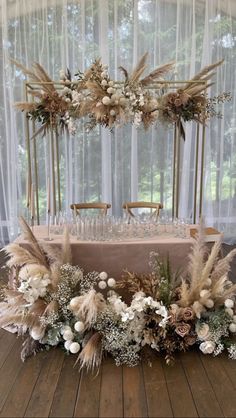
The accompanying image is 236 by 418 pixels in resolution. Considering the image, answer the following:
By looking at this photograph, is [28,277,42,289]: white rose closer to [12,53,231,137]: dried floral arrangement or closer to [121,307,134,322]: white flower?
[121,307,134,322]: white flower

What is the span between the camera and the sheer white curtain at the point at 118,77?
4.65 meters

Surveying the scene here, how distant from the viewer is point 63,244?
2.63m

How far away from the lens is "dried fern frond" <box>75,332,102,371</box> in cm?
227

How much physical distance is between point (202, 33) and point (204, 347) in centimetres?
399

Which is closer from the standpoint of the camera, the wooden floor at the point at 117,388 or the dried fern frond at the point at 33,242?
the wooden floor at the point at 117,388

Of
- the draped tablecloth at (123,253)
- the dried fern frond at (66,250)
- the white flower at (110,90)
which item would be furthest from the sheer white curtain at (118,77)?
the dried fern frond at (66,250)

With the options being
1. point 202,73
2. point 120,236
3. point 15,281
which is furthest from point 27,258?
point 202,73

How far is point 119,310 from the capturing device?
8.16 feet

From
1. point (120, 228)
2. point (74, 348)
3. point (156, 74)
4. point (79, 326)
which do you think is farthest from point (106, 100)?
point (74, 348)

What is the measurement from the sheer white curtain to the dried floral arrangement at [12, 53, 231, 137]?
1497 mm

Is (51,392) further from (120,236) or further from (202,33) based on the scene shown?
(202,33)

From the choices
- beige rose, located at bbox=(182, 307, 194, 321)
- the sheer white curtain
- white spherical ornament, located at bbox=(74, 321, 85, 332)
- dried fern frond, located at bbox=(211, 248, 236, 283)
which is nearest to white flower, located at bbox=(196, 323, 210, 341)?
beige rose, located at bbox=(182, 307, 194, 321)

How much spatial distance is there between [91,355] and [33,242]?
2.99 feet

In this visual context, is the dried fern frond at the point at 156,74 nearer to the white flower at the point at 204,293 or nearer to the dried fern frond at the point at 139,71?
the dried fern frond at the point at 139,71
